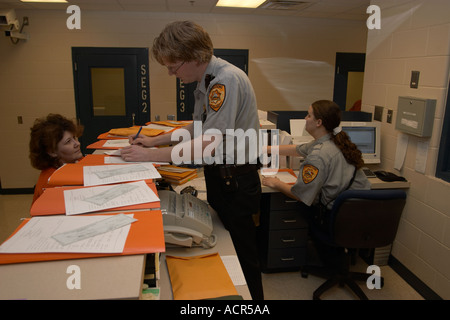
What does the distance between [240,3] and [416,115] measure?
247cm

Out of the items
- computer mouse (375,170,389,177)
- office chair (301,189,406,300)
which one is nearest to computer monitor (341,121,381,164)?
computer mouse (375,170,389,177)

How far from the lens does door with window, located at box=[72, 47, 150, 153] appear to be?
450cm

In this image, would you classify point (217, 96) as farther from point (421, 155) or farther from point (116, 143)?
point (421, 155)

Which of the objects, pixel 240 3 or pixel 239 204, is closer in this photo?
pixel 239 204

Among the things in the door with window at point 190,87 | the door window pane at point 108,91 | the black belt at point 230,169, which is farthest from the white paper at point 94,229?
the door window pane at point 108,91

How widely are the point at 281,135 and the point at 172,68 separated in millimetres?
1525

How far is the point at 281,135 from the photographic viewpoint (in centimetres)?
281

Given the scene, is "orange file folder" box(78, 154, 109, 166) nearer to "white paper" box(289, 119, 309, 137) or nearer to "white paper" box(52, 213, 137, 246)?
"white paper" box(52, 213, 137, 246)

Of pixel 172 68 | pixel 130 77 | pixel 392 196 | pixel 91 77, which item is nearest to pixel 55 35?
pixel 91 77

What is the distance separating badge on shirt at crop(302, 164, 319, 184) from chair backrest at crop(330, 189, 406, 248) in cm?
20

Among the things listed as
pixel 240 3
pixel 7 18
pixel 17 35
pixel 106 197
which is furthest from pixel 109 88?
pixel 106 197

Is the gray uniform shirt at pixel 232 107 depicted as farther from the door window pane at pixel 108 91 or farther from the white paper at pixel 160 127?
the door window pane at pixel 108 91

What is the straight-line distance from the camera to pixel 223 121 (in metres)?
1.40
